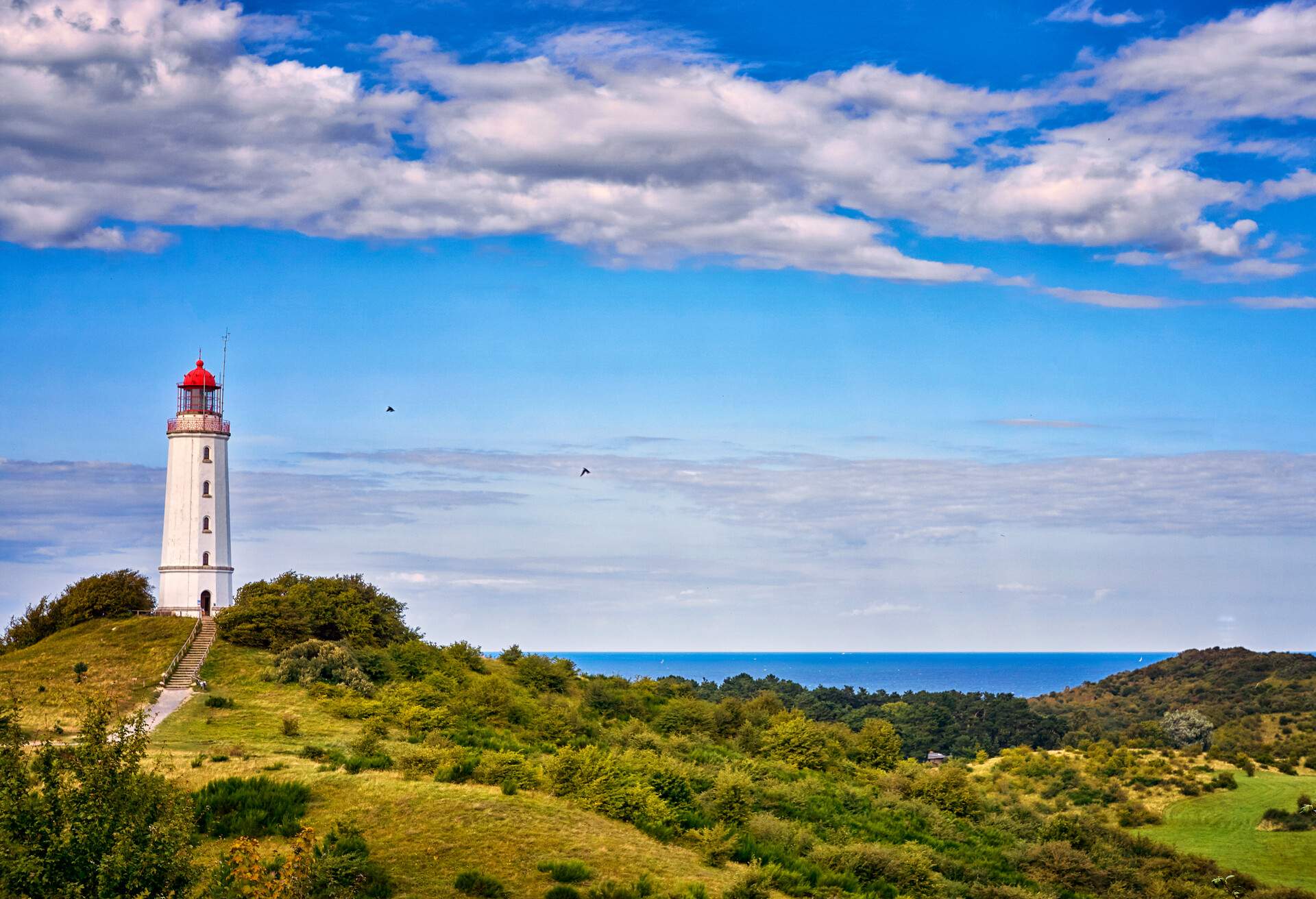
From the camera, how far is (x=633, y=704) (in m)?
51.8

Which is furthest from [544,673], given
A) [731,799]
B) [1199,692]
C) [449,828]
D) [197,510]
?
[1199,692]

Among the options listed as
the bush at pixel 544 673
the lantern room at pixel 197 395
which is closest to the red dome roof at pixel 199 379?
the lantern room at pixel 197 395

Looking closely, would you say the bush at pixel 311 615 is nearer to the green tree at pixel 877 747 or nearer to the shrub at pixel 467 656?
the shrub at pixel 467 656

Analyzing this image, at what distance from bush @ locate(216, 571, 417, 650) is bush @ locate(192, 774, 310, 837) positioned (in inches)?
929

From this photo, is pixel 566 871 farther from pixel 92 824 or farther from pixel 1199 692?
pixel 1199 692

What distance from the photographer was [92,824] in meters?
14.3

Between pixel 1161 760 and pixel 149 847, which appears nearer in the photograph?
pixel 149 847

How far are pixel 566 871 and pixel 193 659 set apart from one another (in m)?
28.4

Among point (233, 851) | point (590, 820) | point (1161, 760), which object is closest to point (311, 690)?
point (590, 820)

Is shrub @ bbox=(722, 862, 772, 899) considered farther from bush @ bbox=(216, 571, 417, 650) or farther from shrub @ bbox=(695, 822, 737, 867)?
bush @ bbox=(216, 571, 417, 650)

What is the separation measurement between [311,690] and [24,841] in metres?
29.3

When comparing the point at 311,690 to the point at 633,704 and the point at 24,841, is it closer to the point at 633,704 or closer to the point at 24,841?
the point at 633,704

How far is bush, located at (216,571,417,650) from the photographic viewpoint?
48.0 metres

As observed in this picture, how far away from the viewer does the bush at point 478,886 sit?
2119 centimetres
